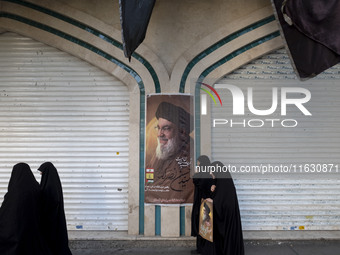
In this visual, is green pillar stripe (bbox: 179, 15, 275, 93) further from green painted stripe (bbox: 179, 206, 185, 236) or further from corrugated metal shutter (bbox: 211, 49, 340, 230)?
green painted stripe (bbox: 179, 206, 185, 236)

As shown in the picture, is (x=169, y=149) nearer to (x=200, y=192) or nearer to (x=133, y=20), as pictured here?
(x=200, y=192)

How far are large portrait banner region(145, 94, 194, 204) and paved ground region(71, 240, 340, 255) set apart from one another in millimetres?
736

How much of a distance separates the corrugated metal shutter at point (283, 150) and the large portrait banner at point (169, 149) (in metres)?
0.61

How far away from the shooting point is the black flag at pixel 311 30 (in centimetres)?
357

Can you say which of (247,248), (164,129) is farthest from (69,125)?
(247,248)

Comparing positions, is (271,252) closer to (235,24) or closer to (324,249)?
(324,249)

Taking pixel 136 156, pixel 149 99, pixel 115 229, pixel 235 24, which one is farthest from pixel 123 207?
pixel 235 24

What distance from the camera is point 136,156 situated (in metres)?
5.46

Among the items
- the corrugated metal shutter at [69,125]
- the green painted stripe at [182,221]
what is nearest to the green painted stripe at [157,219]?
the green painted stripe at [182,221]

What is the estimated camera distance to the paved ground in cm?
493

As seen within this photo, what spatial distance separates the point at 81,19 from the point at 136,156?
261cm

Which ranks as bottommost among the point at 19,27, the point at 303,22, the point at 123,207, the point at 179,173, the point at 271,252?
the point at 271,252

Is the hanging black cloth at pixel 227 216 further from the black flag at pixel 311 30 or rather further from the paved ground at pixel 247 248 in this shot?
the black flag at pixel 311 30

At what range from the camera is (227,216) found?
4387mm
